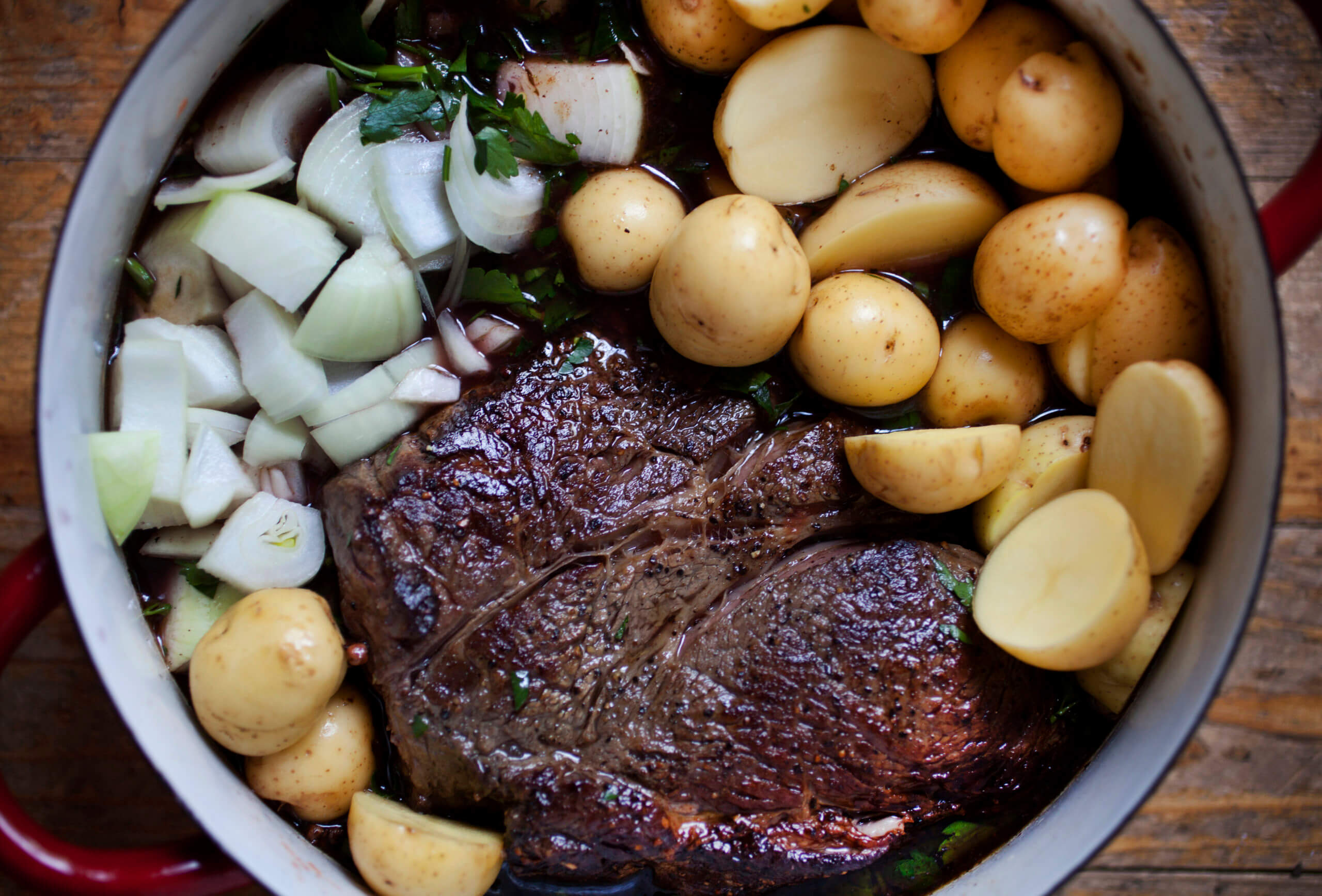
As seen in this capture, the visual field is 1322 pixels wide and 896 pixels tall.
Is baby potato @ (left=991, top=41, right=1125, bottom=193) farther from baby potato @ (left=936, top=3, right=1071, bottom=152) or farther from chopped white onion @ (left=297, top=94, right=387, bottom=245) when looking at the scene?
chopped white onion @ (left=297, top=94, right=387, bottom=245)

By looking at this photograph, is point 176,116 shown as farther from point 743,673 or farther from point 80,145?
point 743,673

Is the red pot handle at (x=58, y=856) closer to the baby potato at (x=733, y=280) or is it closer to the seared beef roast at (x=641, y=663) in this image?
the seared beef roast at (x=641, y=663)

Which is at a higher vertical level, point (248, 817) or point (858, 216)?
point (858, 216)

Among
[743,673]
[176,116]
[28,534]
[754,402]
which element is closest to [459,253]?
[176,116]

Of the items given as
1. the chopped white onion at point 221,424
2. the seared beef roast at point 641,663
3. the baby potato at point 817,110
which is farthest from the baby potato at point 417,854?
the baby potato at point 817,110

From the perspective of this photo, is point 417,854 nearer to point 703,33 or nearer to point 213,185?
point 213,185

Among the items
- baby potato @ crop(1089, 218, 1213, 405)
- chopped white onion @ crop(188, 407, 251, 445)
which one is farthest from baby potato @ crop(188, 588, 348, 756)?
baby potato @ crop(1089, 218, 1213, 405)
